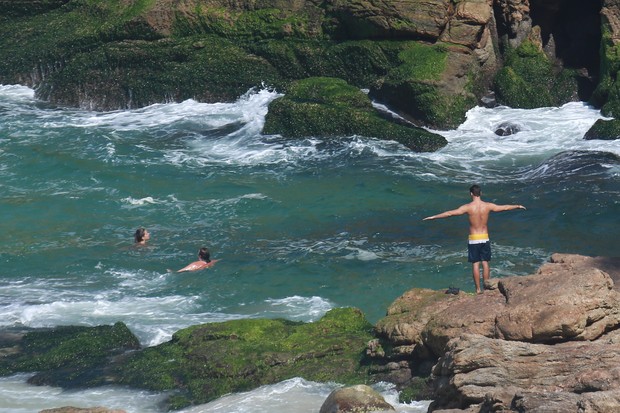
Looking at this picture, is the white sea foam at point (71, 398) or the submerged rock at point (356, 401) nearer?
the submerged rock at point (356, 401)

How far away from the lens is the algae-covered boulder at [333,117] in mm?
24750

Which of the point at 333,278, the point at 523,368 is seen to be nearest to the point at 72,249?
the point at 333,278

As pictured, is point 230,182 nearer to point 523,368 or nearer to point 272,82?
point 272,82

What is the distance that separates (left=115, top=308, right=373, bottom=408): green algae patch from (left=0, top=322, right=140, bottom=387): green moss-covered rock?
1.48 ft

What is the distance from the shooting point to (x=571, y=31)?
28.5 meters

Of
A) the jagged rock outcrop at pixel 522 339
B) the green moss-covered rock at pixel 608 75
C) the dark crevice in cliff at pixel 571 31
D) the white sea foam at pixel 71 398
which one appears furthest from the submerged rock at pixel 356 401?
the dark crevice in cliff at pixel 571 31

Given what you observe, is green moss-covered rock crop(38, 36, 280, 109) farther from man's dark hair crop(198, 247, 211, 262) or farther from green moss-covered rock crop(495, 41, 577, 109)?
man's dark hair crop(198, 247, 211, 262)

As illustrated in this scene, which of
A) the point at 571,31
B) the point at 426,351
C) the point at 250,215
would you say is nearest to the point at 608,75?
the point at 571,31

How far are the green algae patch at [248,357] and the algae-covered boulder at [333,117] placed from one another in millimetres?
10580

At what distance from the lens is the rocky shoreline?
9805 mm

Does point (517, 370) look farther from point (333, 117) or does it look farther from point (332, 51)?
point (332, 51)

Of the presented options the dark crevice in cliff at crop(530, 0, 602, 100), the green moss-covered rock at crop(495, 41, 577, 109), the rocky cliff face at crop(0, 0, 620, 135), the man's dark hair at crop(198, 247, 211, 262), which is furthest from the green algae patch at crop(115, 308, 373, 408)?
the dark crevice in cliff at crop(530, 0, 602, 100)

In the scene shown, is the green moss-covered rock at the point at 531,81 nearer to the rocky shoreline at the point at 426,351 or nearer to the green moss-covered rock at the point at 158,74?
the green moss-covered rock at the point at 158,74

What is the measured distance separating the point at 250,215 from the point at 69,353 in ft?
24.5
